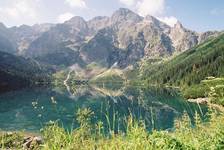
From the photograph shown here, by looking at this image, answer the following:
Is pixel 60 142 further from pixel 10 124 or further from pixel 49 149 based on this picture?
pixel 10 124

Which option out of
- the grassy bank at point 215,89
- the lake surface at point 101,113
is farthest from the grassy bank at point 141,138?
the grassy bank at point 215,89

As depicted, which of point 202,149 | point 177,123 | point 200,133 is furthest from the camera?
point 177,123

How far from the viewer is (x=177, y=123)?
35.2 ft

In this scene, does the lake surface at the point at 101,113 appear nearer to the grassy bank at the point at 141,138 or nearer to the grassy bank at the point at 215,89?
the grassy bank at the point at 141,138

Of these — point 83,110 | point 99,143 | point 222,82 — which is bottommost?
point 99,143

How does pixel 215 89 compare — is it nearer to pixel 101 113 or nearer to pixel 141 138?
pixel 141 138

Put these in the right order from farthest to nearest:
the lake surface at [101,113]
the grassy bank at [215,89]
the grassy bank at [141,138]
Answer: the lake surface at [101,113] < the grassy bank at [215,89] < the grassy bank at [141,138]

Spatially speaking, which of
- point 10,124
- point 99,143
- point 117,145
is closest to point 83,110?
point 99,143

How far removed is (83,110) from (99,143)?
3.75 ft

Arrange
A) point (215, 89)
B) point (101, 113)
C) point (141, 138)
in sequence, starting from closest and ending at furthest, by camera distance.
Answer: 1. point (141, 138)
2. point (215, 89)
3. point (101, 113)

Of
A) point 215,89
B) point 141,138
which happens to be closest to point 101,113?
point 141,138

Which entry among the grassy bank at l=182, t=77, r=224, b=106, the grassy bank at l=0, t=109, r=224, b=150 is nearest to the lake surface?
the grassy bank at l=0, t=109, r=224, b=150

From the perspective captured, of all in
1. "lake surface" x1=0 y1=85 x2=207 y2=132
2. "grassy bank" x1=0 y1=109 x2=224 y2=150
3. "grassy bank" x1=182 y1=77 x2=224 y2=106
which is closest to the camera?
"grassy bank" x1=0 y1=109 x2=224 y2=150

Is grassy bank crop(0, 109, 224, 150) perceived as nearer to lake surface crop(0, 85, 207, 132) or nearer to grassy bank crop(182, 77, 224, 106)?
lake surface crop(0, 85, 207, 132)
